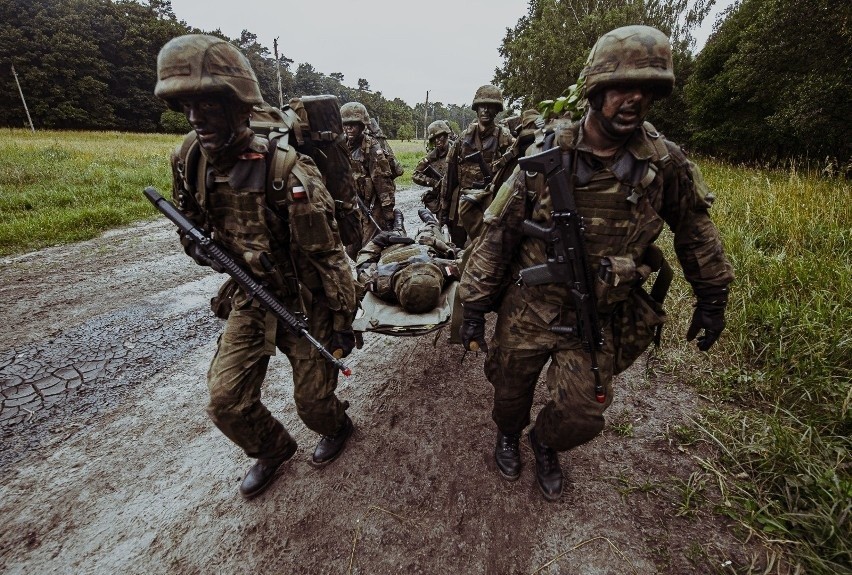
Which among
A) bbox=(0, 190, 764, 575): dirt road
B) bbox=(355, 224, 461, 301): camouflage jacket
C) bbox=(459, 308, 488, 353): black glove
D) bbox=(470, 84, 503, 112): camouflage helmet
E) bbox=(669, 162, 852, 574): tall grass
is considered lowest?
bbox=(0, 190, 764, 575): dirt road

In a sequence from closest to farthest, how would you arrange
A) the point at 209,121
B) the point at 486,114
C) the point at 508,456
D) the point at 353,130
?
the point at 209,121 < the point at 508,456 < the point at 486,114 < the point at 353,130

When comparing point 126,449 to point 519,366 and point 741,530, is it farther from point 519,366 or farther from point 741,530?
point 741,530

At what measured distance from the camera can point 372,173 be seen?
595 cm

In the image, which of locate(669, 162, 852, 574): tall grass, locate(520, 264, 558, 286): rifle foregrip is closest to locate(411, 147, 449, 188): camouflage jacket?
locate(669, 162, 852, 574): tall grass

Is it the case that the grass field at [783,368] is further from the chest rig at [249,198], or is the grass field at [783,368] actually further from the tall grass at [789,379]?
the chest rig at [249,198]

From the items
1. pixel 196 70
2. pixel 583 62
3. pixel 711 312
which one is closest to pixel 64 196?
pixel 196 70

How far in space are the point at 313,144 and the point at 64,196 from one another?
9.07m

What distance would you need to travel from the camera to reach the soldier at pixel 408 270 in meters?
3.37

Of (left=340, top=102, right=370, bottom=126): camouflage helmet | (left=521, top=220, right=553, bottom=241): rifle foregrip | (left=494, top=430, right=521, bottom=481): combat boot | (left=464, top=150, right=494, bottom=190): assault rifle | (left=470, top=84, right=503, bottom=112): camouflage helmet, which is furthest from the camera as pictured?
(left=340, top=102, right=370, bottom=126): camouflage helmet

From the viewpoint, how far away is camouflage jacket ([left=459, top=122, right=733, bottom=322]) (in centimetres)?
185

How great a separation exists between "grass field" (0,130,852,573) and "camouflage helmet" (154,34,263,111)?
3.40 meters

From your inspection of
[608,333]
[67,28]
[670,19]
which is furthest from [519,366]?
[67,28]

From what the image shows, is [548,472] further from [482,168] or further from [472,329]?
[482,168]

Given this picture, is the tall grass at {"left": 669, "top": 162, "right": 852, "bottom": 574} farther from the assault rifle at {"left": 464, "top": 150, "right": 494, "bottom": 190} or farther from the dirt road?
the assault rifle at {"left": 464, "top": 150, "right": 494, "bottom": 190}
